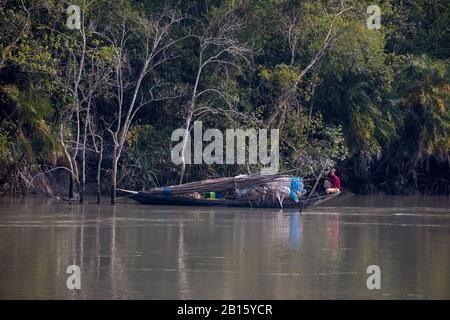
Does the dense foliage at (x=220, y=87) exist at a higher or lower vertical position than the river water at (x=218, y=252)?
higher

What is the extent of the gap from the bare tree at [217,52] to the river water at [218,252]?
489 cm

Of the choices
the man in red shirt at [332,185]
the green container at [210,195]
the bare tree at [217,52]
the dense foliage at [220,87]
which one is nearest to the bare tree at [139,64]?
the dense foliage at [220,87]

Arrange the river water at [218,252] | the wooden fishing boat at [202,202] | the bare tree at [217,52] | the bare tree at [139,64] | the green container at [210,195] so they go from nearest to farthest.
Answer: the river water at [218,252], the wooden fishing boat at [202,202], the green container at [210,195], the bare tree at [139,64], the bare tree at [217,52]

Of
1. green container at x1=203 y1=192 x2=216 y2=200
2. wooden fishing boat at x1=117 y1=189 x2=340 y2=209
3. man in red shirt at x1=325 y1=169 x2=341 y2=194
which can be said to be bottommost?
wooden fishing boat at x1=117 y1=189 x2=340 y2=209

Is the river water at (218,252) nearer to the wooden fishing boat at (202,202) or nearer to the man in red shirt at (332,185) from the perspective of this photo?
the wooden fishing boat at (202,202)

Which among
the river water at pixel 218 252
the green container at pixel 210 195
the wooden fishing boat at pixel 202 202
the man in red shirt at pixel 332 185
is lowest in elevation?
the river water at pixel 218 252

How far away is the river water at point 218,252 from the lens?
16.5 meters

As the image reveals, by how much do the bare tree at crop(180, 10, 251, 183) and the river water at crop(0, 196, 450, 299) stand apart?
16.1 feet

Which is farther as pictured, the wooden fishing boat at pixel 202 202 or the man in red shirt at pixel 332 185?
the man in red shirt at pixel 332 185

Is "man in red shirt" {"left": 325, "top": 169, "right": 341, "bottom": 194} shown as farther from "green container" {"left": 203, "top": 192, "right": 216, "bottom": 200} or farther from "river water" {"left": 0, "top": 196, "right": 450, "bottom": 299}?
"green container" {"left": 203, "top": 192, "right": 216, "bottom": 200}

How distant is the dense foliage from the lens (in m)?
34.1

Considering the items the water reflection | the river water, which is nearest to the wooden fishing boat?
the river water
